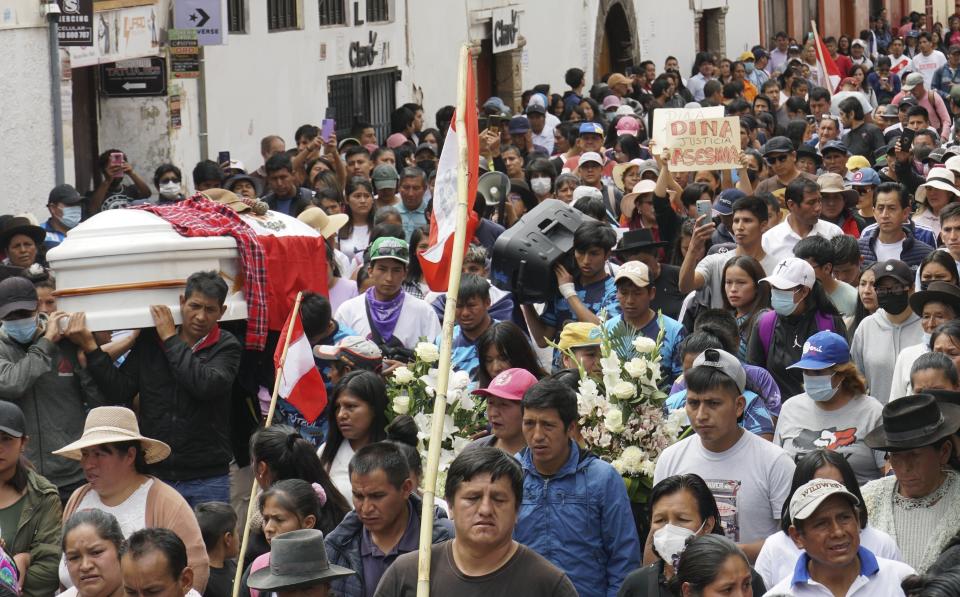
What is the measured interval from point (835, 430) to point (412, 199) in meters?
5.98

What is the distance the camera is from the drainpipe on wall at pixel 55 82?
46.1 ft

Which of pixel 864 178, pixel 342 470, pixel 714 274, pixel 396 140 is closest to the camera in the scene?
pixel 342 470

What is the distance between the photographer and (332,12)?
20000 mm

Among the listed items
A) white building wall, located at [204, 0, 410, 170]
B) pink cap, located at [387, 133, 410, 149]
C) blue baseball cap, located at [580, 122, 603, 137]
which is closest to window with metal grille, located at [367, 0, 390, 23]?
white building wall, located at [204, 0, 410, 170]

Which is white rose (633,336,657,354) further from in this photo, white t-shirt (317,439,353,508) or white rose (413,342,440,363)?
white t-shirt (317,439,353,508)

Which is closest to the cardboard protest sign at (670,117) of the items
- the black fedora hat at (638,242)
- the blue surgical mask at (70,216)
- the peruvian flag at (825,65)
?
the black fedora hat at (638,242)

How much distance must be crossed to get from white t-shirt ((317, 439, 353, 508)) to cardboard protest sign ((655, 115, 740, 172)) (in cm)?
614

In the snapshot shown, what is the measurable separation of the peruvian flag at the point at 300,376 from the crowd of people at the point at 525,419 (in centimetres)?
21

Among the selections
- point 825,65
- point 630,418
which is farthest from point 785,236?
point 825,65

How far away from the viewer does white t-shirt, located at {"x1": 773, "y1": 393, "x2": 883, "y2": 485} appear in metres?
7.43

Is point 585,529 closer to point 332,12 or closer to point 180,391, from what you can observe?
point 180,391

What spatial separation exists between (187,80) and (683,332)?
895cm

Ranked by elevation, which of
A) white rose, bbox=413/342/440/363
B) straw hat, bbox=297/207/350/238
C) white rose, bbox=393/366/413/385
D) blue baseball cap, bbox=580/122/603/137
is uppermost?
blue baseball cap, bbox=580/122/603/137

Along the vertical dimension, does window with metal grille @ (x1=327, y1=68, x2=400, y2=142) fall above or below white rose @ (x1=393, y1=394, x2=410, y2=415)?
above
